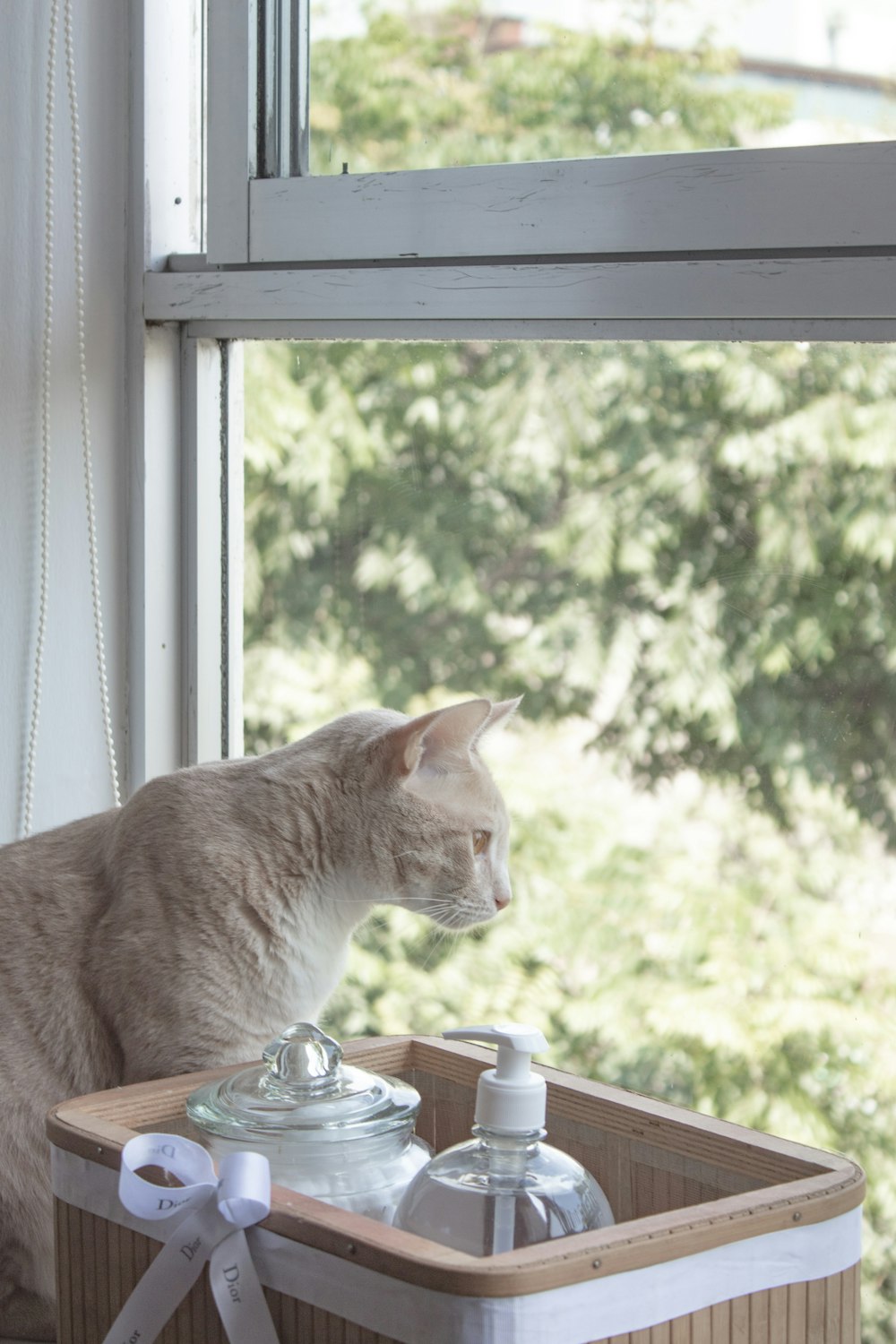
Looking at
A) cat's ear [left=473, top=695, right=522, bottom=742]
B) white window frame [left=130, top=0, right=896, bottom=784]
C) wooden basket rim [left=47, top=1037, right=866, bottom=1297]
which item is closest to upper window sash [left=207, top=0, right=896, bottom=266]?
white window frame [left=130, top=0, right=896, bottom=784]

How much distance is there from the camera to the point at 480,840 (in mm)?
932

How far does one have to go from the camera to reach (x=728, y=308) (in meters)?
0.93

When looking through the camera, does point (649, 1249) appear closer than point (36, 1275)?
Yes

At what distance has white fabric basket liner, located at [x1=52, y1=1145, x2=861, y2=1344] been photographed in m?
0.52

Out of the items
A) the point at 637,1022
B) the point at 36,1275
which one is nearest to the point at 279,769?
the point at 36,1275

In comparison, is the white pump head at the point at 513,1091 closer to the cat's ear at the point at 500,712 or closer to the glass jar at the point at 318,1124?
the glass jar at the point at 318,1124

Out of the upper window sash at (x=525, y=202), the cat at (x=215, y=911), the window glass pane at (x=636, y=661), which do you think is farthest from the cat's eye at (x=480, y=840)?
the upper window sash at (x=525, y=202)

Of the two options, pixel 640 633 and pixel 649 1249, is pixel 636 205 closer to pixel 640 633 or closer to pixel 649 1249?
pixel 640 633

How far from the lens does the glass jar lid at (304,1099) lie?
67cm

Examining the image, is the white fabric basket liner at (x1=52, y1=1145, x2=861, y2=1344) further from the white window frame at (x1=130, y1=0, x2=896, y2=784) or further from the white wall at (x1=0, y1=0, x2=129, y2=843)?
the white wall at (x1=0, y1=0, x2=129, y2=843)

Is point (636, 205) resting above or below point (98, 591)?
above

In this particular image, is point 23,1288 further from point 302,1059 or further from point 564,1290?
point 564,1290

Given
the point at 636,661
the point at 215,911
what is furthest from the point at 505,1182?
the point at 636,661

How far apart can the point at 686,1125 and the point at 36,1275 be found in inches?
17.3
